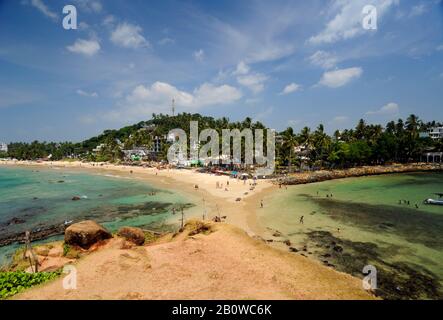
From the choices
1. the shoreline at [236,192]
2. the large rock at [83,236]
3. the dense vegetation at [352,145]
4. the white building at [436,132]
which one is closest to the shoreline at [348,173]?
the shoreline at [236,192]

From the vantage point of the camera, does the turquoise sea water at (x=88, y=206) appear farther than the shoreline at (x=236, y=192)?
Yes

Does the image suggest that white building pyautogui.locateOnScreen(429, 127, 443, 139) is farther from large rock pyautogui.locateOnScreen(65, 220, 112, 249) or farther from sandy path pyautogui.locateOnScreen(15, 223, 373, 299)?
large rock pyautogui.locateOnScreen(65, 220, 112, 249)

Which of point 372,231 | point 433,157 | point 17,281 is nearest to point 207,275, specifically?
point 17,281

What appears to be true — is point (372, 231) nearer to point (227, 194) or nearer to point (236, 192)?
point (227, 194)

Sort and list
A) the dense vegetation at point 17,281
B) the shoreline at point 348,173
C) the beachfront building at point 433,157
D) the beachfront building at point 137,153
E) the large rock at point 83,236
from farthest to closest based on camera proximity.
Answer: the beachfront building at point 137,153 → the beachfront building at point 433,157 → the shoreline at point 348,173 → the large rock at point 83,236 → the dense vegetation at point 17,281

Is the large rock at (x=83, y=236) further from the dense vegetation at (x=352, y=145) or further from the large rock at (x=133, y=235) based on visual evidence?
the dense vegetation at (x=352, y=145)
